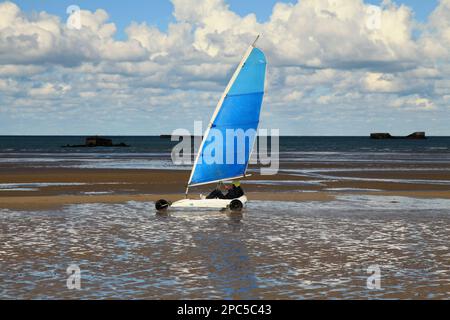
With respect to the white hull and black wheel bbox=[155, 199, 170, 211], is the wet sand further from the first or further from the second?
the white hull

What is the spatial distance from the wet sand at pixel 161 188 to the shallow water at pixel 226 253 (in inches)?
270

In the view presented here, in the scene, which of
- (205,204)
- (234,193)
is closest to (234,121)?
(234,193)

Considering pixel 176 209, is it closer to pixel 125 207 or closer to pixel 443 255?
pixel 125 207

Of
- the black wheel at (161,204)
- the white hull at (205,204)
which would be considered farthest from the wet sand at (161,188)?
the white hull at (205,204)

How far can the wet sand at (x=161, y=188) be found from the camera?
134 ft

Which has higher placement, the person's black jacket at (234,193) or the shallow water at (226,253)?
the person's black jacket at (234,193)

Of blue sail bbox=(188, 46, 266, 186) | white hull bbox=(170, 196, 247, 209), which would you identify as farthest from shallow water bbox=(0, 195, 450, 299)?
blue sail bbox=(188, 46, 266, 186)

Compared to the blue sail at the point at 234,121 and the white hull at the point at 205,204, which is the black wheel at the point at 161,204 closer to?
the white hull at the point at 205,204

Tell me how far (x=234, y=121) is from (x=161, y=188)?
16541mm

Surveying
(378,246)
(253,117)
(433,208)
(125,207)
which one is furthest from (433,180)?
(378,246)

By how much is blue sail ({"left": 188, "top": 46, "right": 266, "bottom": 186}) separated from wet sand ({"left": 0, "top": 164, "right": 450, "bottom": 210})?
20.1ft
